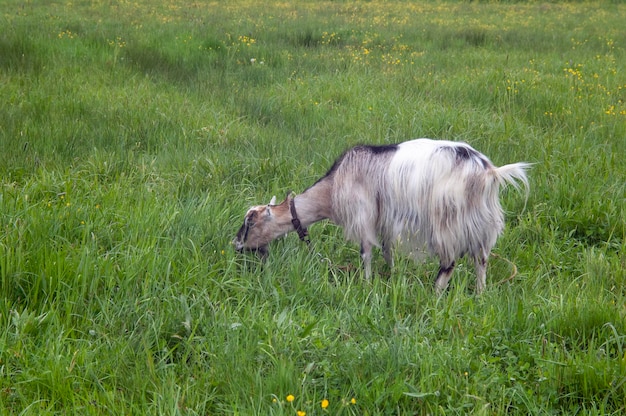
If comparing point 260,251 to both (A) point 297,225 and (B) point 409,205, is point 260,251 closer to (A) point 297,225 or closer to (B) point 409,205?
(A) point 297,225

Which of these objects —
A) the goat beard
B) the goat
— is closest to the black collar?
the goat

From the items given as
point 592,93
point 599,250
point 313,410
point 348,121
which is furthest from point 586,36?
point 313,410

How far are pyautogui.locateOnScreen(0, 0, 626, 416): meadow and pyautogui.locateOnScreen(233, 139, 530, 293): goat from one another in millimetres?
175

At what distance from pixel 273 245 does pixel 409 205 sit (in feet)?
3.47

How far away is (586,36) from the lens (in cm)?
1284

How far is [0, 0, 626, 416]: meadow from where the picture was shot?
284cm

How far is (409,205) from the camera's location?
13.5 feet

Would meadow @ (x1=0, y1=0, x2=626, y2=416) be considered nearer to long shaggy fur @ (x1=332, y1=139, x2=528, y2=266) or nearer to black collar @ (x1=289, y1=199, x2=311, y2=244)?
black collar @ (x1=289, y1=199, x2=311, y2=244)

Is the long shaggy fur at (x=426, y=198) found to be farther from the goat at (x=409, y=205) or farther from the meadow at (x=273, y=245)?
the meadow at (x=273, y=245)

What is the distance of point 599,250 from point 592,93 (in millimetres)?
4279

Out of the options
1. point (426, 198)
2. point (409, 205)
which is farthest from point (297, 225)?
point (426, 198)

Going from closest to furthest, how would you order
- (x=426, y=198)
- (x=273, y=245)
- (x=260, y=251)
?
(x=426, y=198) < (x=260, y=251) < (x=273, y=245)

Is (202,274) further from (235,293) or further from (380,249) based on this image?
(380,249)

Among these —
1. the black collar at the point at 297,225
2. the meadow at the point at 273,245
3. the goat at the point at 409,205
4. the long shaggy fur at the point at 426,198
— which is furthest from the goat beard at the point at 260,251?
the long shaggy fur at the point at 426,198
